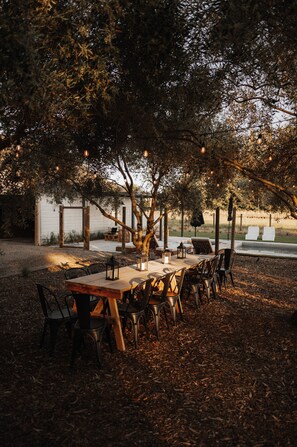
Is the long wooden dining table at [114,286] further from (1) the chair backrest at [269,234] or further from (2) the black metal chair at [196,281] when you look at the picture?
(1) the chair backrest at [269,234]

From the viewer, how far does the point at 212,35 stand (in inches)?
167

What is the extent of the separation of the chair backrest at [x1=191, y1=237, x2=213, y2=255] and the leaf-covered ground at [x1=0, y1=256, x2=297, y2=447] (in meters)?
7.15

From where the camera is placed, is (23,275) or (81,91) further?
(23,275)

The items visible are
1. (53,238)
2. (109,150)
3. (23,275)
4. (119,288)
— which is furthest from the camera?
(53,238)

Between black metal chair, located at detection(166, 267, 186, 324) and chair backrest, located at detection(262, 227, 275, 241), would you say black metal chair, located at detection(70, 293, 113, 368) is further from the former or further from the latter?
chair backrest, located at detection(262, 227, 275, 241)

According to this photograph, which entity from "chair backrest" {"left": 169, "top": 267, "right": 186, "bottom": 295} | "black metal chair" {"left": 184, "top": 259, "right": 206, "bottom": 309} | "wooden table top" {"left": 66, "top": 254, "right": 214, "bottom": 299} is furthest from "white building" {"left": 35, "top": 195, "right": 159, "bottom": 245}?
"wooden table top" {"left": 66, "top": 254, "right": 214, "bottom": 299}

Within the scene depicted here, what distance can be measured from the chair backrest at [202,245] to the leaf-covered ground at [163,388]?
715cm

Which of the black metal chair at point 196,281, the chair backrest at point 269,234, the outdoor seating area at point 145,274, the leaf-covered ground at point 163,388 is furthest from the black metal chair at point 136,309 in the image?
the chair backrest at point 269,234

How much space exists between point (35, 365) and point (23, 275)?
5591 millimetres

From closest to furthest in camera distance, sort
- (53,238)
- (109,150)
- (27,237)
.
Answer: (109,150)
(53,238)
(27,237)

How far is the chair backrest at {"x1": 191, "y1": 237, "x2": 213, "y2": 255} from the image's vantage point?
13312 mm

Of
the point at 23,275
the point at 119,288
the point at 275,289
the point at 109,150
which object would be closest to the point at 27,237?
the point at 23,275

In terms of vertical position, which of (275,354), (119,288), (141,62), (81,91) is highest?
(141,62)

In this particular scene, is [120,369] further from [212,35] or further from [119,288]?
[212,35]
